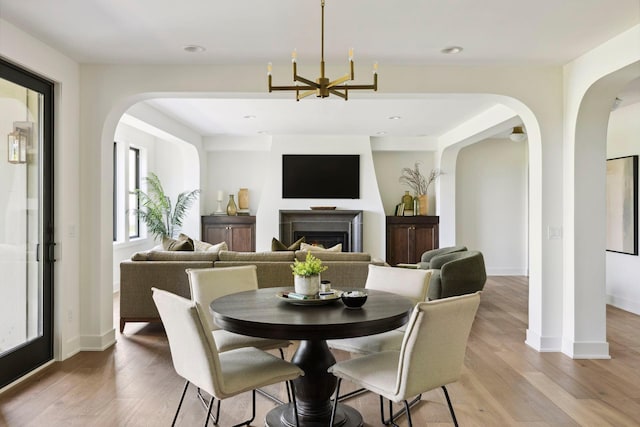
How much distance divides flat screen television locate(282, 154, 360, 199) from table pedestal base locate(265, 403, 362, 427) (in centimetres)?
605

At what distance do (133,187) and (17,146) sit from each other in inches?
181

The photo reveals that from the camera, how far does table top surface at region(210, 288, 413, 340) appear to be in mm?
2301

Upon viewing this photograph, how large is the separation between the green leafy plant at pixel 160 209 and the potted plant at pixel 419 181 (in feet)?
12.6

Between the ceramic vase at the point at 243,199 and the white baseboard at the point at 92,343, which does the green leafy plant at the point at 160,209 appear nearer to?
the ceramic vase at the point at 243,199

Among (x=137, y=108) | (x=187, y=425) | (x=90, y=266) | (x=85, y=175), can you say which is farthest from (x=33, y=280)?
(x=137, y=108)

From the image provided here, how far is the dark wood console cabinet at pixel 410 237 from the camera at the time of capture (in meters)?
8.78

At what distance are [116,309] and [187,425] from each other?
12.1ft

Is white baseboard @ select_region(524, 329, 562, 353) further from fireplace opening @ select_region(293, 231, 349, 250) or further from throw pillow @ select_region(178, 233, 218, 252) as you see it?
fireplace opening @ select_region(293, 231, 349, 250)

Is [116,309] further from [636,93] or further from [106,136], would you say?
[636,93]

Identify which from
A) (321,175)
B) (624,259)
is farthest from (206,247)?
(624,259)

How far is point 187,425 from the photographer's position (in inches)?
111

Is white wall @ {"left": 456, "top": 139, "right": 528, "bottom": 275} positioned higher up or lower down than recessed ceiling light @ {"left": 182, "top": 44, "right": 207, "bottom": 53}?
lower down

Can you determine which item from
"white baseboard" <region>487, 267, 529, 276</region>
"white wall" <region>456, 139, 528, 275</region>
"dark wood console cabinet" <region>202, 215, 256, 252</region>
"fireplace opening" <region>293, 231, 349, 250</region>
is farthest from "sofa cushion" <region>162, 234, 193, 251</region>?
"white baseboard" <region>487, 267, 529, 276</region>

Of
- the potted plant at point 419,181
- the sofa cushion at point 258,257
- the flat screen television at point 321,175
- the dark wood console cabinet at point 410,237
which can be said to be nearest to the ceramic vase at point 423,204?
the potted plant at point 419,181
